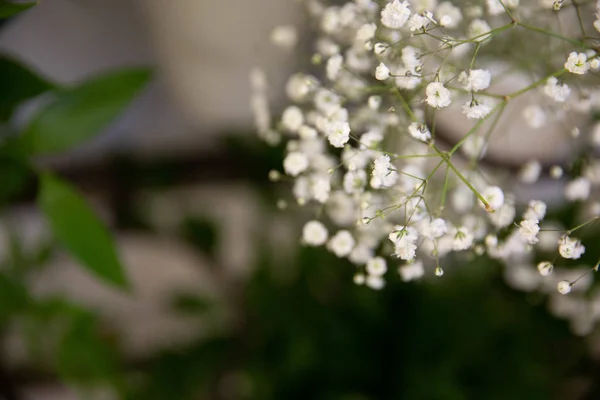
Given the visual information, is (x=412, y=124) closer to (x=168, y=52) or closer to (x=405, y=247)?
(x=405, y=247)

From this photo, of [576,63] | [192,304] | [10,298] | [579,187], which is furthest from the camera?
[192,304]

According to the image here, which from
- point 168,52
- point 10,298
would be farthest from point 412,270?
point 168,52

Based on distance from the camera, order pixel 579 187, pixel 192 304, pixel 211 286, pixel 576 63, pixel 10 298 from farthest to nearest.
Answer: pixel 211 286 < pixel 192 304 < pixel 10 298 < pixel 579 187 < pixel 576 63

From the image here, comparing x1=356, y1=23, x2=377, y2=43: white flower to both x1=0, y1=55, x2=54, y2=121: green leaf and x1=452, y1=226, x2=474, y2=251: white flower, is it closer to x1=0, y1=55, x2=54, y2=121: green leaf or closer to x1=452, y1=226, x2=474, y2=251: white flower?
x1=452, y1=226, x2=474, y2=251: white flower

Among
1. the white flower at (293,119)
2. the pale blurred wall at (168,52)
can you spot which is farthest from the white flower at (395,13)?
the pale blurred wall at (168,52)

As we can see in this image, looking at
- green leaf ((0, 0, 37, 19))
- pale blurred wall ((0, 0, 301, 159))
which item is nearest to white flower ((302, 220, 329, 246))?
green leaf ((0, 0, 37, 19))
